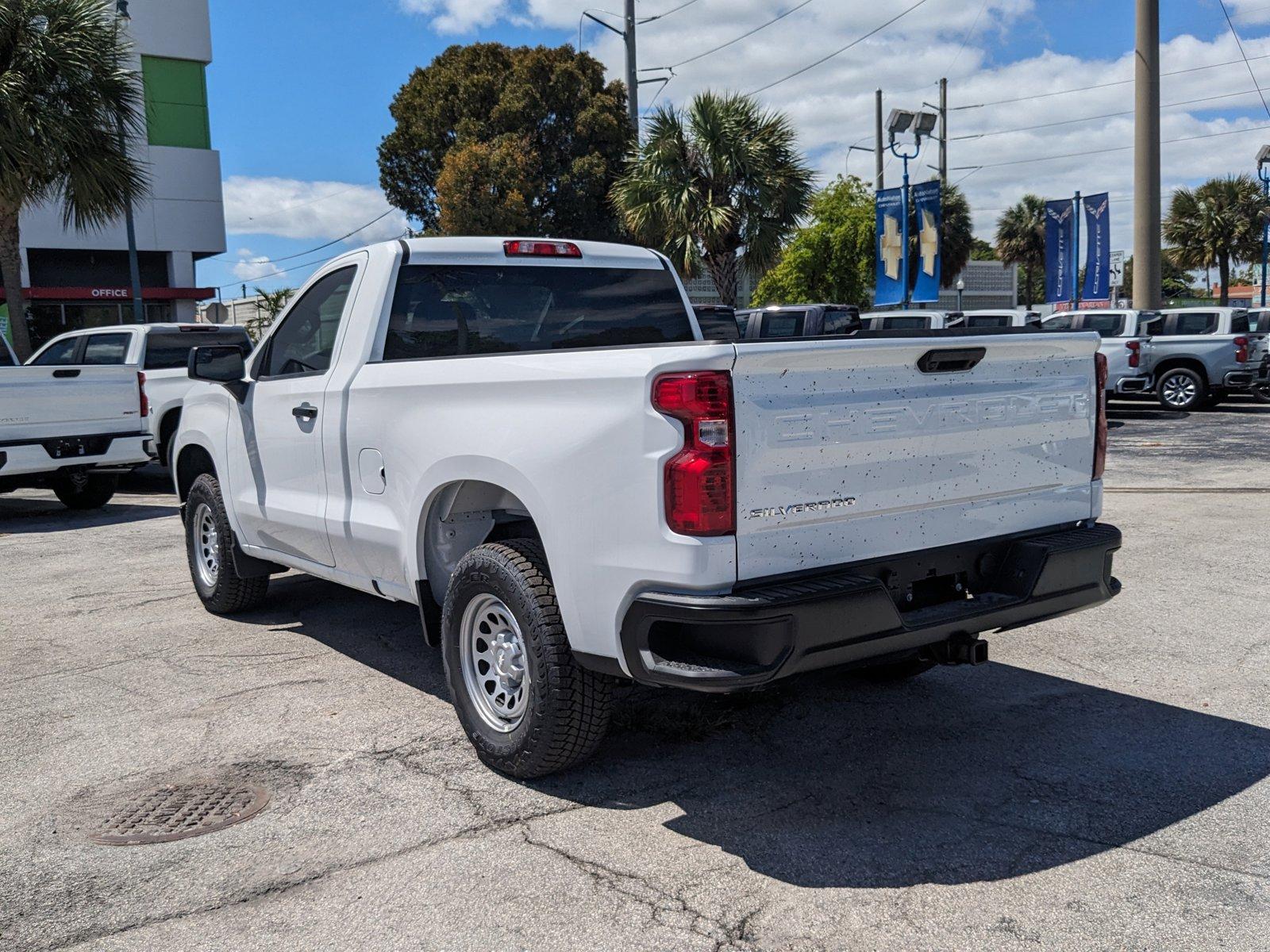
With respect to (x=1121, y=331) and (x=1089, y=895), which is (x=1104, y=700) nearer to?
(x=1089, y=895)

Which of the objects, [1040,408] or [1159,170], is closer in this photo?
[1040,408]

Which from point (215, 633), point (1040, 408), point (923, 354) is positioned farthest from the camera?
point (215, 633)

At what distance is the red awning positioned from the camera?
32.4 metres

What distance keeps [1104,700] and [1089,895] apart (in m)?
1.98

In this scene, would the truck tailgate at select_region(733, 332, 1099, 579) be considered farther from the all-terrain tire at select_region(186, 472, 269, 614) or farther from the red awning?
the red awning

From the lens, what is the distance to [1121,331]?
71.2 feet

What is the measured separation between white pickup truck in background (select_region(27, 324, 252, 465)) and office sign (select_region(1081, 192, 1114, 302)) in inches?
820

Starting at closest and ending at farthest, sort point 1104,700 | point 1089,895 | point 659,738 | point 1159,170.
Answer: point 1089,895, point 659,738, point 1104,700, point 1159,170

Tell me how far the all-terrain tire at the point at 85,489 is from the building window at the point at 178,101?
24762 mm

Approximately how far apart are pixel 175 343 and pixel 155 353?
0.94ft

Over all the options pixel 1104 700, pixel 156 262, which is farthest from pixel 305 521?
pixel 156 262

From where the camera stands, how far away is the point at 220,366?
6168 mm

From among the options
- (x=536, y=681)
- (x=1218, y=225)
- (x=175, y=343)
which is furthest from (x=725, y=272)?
(x=1218, y=225)

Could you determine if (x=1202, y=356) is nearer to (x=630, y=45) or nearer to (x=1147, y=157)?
(x=1147, y=157)
